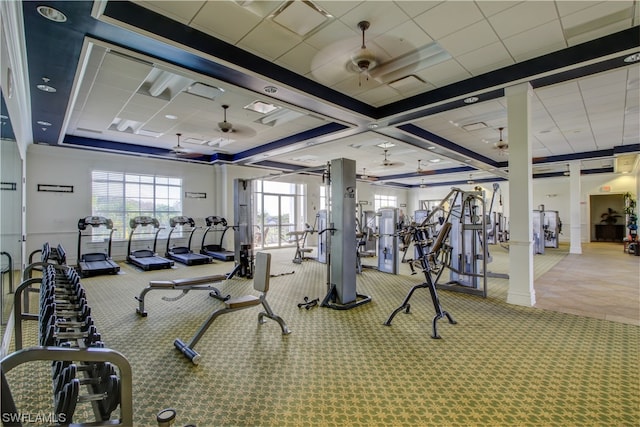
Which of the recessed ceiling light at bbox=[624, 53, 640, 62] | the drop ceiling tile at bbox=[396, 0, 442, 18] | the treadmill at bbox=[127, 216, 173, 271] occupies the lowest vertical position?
the treadmill at bbox=[127, 216, 173, 271]

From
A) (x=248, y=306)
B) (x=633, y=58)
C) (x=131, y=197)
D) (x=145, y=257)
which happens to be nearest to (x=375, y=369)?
(x=248, y=306)

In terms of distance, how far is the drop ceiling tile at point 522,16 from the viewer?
3117 mm

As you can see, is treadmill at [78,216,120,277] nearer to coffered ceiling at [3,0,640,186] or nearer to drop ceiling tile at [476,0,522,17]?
coffered ceiling at [3,0,640,186]

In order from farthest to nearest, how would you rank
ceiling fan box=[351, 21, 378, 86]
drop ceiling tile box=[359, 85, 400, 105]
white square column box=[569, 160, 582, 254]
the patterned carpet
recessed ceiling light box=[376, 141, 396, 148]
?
white square column box=[569, 160, 582, 254] → recessed ceiling light box=[376, 141, 396, 148] → drop ceiling tile box=[359, 85, 400, 105] → ceiling fan box=[351, 21, 378, 86] → the patterned carpet

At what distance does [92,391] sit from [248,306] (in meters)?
1.70

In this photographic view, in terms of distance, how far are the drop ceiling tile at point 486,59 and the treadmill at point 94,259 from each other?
8.20m

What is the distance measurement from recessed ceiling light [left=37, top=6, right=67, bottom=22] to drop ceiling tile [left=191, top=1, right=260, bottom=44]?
1.18m

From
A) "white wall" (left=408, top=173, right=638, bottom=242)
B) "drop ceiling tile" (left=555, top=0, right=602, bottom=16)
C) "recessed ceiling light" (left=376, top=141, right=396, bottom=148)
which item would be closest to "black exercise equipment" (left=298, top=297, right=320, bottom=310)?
"drop ceiling tile" (left=555, top=0, right=602, bottom=16)

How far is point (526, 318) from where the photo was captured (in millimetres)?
3971

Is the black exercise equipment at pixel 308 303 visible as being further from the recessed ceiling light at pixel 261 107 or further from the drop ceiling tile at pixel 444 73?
the drop ceiling tile at pixel 444 73

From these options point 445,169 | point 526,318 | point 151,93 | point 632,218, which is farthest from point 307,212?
point 632,218

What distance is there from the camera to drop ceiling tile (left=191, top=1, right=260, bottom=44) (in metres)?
3.14

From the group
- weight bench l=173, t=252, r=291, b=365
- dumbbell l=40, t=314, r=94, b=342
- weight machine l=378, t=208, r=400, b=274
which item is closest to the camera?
dumbbell l=40, t=314, r=94, b=342

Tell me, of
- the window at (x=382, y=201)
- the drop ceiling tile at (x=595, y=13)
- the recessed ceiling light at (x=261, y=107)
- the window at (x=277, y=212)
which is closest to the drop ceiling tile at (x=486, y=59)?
the drop ceiling tile at (x=595, y=13)
